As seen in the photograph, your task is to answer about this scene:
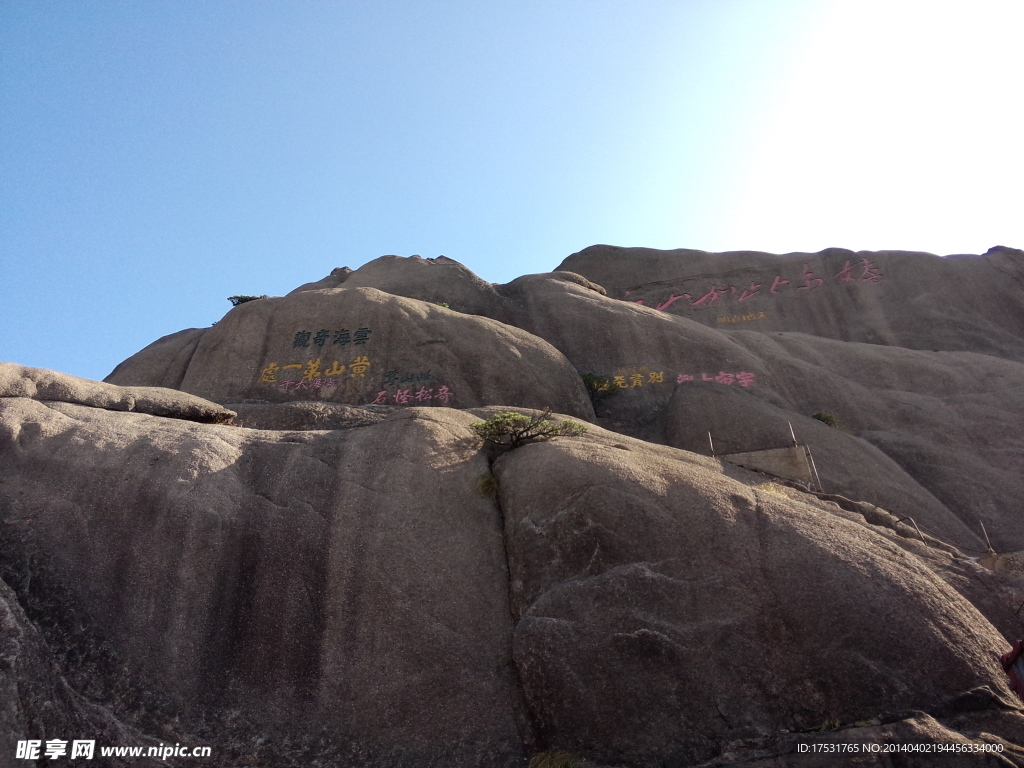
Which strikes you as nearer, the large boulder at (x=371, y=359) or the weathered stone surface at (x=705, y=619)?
A: the weathered stone surface at (x=705, y=619)

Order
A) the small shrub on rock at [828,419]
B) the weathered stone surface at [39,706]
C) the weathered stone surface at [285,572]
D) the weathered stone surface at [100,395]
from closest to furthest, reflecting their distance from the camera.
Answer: the weathered stone surface at [39,706] < the weathered stone surface at [285,572] < the weathered stone surface at [100,395] < the small shrub on rock at [828,419]

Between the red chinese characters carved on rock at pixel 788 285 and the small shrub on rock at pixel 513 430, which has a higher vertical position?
the red chinese characters carved on rock at pixel 788 285

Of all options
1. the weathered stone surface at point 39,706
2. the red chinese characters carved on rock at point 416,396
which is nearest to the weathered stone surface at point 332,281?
the red chinese characters carved on rock at point 416,396

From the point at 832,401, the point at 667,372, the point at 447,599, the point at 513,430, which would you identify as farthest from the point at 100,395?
the point at 832,401

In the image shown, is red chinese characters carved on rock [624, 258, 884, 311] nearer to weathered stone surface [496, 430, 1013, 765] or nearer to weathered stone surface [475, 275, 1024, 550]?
weathered stone surface [475, 275, 1024, 550]

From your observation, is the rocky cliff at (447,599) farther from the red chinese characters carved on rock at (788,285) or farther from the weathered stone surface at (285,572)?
the red chinese characters carved on rock at (788,285)

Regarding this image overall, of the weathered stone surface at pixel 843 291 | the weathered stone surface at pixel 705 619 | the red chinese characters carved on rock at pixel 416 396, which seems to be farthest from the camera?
the weathered stone surface at pixel 843 291

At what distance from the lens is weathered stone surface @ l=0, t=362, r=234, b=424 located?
14172 mm

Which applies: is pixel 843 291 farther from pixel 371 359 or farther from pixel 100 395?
pixel 100 395

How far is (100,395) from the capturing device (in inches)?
590

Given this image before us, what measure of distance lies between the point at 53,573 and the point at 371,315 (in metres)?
14.9

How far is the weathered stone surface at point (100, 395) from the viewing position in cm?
1417

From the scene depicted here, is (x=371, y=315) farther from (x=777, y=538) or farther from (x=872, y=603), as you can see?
(x=872, y=603)

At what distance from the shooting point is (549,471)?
1315cm
